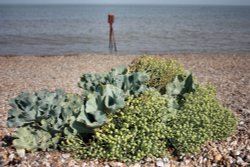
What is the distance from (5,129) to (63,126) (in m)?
1.74

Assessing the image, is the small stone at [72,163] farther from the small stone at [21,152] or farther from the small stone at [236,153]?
the small stone at [236,153]

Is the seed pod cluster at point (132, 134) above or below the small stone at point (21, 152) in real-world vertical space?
above

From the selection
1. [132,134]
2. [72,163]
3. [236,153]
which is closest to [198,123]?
[236,153]

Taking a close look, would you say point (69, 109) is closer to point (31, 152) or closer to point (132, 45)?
point (31, 152)

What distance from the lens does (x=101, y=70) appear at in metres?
13.9

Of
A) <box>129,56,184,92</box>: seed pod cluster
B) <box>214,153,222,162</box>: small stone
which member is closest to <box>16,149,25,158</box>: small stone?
<box>214,153,222,162</box>: small stone

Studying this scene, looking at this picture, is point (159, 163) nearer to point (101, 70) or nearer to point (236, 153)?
point (236, 153)

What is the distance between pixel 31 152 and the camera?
4.62 metres

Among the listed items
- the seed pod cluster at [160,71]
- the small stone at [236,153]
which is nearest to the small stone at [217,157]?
the small stone at [236,153]

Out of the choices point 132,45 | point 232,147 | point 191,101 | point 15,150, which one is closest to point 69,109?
point 15,150

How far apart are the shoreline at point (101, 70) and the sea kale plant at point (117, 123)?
0.29 meters

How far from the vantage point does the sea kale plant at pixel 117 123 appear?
443cm

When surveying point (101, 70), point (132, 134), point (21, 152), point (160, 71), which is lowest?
point (101, 70)

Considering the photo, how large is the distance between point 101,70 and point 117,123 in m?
9.43
